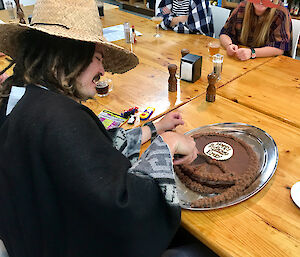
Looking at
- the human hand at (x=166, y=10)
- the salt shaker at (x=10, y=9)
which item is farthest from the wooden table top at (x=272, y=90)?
the salt shaker at (x=10, y=9)

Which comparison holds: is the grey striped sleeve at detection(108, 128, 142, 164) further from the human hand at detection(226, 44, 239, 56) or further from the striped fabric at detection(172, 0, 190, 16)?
the striped fabric at detection(172, 0, 190, 16)

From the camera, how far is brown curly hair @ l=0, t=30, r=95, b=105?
80 cm

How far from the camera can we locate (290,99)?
4.53 ft

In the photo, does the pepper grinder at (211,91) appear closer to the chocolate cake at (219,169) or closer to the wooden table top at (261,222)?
the chocolate cake at (219,169)

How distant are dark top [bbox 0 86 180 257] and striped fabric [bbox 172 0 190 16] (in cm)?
208

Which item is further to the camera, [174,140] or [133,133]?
[133,133]

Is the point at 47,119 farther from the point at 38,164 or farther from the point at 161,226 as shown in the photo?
the point at 161,226

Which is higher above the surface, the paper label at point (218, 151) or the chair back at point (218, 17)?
the chair back at point (218, 17)

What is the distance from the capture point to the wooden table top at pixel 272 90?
1.30 m

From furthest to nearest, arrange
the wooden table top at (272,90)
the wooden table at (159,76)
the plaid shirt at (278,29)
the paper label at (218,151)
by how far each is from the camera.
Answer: the plaid shirt at (278,29)
the wooden table at (159,76)
the wooden table top at (272,90)
the paper label at (218,151)

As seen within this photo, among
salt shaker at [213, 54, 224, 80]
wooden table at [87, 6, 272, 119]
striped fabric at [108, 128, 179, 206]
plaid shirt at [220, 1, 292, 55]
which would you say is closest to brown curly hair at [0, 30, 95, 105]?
striped fabric at [108, 128, 179, 206]

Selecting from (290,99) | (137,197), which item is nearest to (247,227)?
(137,197)

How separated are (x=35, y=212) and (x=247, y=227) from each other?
1.82 feet

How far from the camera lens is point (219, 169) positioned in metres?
0.97
